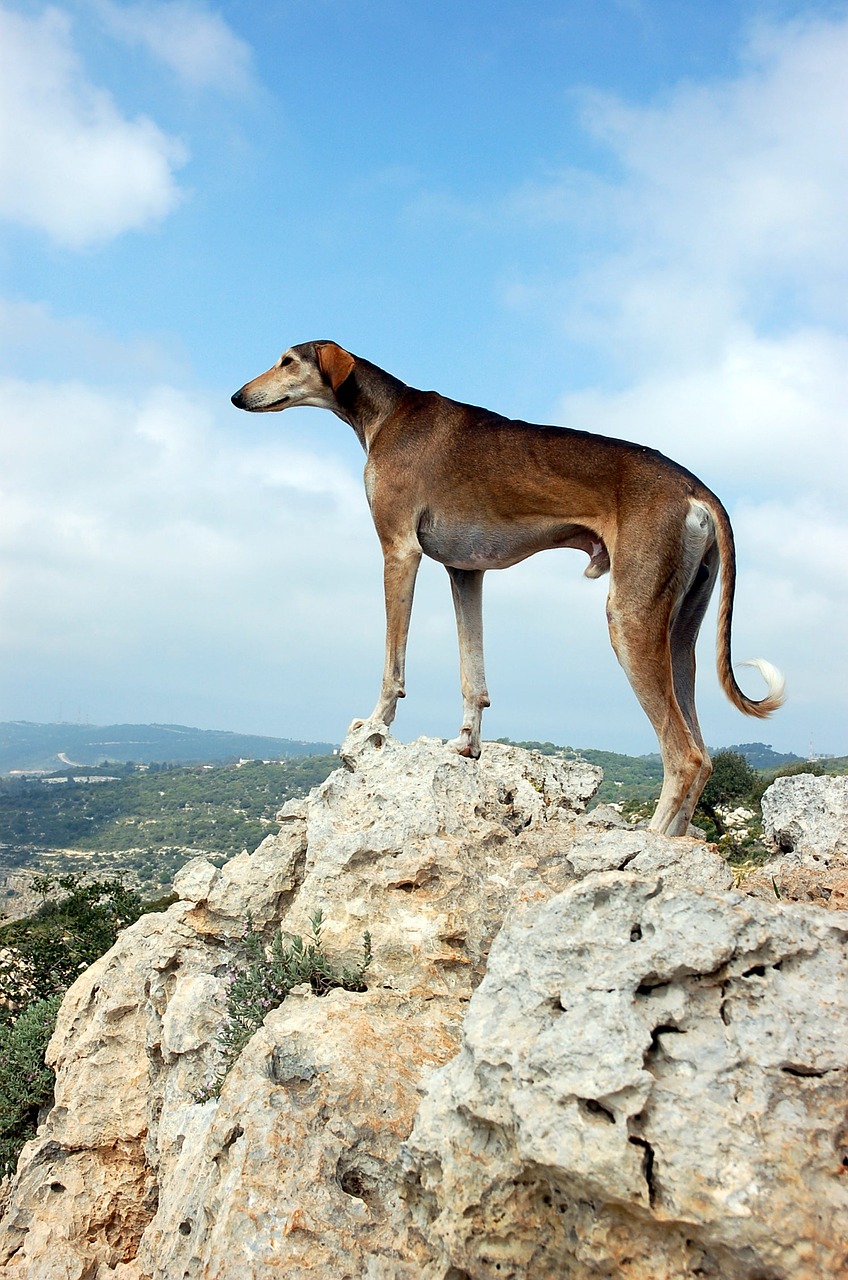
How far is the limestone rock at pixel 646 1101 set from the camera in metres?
2.73

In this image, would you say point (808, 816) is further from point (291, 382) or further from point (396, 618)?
point (291, 382)

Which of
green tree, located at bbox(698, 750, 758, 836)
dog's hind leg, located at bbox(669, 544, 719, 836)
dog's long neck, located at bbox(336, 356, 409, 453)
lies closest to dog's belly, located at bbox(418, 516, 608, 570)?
dog's hind leg, located at bbox(669, 544, 719, 836)

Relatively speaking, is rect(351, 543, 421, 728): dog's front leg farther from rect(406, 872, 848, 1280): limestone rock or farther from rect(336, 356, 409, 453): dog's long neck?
rect(406, 872, 848, 1280): limestone rock

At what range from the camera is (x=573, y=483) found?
22.7 ft

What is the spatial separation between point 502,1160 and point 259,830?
237 feet

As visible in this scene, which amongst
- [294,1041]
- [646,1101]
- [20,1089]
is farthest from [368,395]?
[20,1089]

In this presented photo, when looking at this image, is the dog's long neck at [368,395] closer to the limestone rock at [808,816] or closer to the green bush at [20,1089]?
the limestone rock at [808,816]

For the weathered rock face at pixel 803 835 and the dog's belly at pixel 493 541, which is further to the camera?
the dog's belly at pixel 493 541

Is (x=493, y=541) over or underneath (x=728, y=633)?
over

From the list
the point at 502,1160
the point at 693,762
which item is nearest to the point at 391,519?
the point at 693,762

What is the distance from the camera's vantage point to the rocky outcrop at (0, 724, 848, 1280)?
9.30 ft

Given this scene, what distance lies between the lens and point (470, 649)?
27.1ft

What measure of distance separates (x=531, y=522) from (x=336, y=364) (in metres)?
2.78

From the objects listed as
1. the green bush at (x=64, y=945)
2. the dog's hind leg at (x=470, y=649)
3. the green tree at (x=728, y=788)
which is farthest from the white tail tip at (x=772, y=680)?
the green tree at (x=728, y=788)
